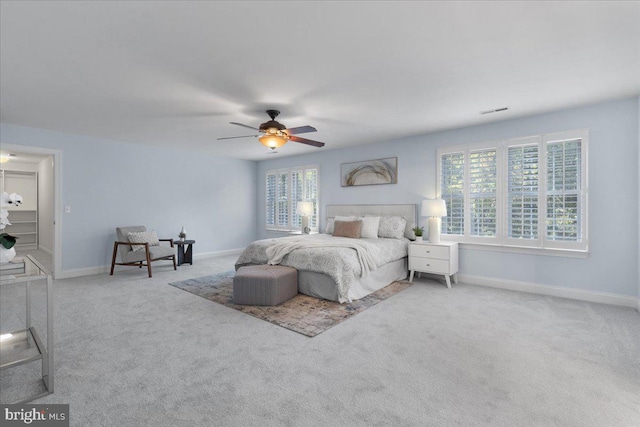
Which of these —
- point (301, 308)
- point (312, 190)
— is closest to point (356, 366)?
point (301, 308)

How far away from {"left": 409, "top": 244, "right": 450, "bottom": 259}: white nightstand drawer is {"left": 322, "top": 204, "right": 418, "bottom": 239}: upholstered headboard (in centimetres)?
51

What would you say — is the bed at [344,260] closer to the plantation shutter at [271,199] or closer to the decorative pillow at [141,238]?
the decorative pillow at [141,238]

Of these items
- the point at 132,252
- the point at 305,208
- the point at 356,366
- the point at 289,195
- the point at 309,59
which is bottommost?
the point at 356,366

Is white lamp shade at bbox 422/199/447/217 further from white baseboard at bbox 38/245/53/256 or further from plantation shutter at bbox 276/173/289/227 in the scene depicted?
white baseboard at bbox 38/245/53/256

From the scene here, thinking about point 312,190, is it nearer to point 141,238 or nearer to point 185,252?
point 185,252

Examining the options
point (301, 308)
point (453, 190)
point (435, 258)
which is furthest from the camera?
point (453, 190)

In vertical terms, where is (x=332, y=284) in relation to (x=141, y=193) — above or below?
below

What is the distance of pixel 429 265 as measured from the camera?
4676 millimetres

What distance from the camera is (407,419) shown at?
68.4 inches

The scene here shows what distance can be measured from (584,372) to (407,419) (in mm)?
1531

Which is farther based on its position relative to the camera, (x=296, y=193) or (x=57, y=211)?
(x=296, y=193)

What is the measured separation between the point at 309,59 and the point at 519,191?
11.7 feet

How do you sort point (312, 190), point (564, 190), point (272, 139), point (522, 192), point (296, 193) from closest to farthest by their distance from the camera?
point (272, 139)
point (564, 190)
point (522, 192)
point (312, 190)
point (296, 193)

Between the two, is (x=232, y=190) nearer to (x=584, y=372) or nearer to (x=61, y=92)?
(x=61, y=92)
